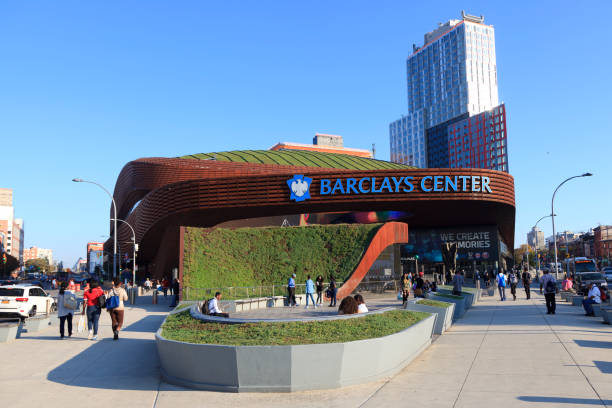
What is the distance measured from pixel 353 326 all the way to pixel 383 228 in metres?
27.0

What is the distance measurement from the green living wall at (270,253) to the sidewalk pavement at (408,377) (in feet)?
60.1

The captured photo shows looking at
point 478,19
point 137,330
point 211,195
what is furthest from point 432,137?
point 137,330

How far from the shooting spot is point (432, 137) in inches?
7490

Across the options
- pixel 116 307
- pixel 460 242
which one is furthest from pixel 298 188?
pixel 116 307

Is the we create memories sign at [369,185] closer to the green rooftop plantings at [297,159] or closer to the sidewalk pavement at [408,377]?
the green rooftop plantings at [297,159]

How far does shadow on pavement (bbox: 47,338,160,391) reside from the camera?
9.21 m

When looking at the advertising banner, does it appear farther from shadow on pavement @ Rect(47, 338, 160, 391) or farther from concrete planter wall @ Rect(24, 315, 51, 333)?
shadow on pavement @ Rect(47, 338, 160, 391)

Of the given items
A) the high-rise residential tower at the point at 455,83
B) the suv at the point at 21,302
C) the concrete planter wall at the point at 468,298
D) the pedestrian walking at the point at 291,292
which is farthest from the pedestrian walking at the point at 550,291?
the high-rise residential tower at the point at 455,83

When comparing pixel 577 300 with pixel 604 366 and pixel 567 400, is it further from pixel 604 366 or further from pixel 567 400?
pixel 567 400

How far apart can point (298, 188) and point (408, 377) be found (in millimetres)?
35390

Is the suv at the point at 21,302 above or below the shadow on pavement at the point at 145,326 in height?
above

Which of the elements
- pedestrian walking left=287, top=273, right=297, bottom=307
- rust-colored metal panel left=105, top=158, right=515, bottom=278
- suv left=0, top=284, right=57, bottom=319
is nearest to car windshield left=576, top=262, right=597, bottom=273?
rust-colored metal panel left=105, top=158, right=515, bottom=278

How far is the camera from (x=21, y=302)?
63.3 feet

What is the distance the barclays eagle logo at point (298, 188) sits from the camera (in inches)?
1748
